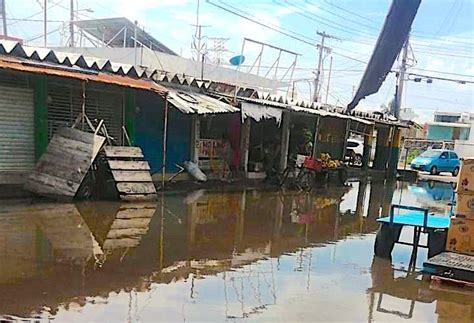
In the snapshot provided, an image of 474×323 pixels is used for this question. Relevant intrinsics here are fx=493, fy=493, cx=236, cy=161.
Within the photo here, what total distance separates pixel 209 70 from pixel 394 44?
62.6 feet

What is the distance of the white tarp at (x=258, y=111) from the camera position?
50.8 feet

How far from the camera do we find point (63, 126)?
38.5 ft

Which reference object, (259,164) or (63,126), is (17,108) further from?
(259,164)

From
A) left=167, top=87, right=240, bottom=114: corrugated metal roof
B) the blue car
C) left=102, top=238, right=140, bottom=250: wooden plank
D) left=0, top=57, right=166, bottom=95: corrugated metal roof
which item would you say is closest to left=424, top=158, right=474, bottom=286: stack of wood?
left=102, top=238, right=140, bottom=250: wooden plank

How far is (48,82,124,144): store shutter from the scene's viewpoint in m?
12.1

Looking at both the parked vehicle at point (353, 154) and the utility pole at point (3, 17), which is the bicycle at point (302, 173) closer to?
the parked vehicle at point (353, 154)

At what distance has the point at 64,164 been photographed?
10.8 metres

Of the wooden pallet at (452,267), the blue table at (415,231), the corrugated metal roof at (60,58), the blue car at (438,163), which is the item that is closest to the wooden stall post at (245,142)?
the corrugated metal roof at (60,58)

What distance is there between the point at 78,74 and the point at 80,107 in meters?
1.39

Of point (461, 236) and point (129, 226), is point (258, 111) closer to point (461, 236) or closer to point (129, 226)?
point (129, 226)

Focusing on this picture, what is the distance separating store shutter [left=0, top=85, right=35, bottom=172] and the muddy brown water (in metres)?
1.53

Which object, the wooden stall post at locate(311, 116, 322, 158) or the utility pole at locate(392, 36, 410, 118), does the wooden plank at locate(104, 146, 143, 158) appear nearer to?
the wooden stall post at locate(311, 116, 322, 158)

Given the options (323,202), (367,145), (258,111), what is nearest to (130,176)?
(323,202)

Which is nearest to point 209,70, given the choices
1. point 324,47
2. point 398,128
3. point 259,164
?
point 259,164
